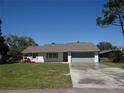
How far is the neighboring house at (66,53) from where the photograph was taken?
Answer: 48.6m

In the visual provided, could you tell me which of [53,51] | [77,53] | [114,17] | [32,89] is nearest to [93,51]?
[77,53]

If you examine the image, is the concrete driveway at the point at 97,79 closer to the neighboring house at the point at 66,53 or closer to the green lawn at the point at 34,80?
the green lawn at the point at 34,80

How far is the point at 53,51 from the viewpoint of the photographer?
50969mm

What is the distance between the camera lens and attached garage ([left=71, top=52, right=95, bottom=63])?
4839 cm

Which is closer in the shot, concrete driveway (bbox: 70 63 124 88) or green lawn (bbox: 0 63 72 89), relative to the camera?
green lawn (bbox: 0 63 72 89)

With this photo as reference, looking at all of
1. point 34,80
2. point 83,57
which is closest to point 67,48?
point 83,57

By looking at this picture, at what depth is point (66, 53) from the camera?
52.0m

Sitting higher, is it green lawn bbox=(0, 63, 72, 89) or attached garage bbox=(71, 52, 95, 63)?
attached garage bbox=(71, 52, 95, 63)

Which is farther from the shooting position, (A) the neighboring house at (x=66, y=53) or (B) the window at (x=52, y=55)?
(B) the window at (x=52, y=55)

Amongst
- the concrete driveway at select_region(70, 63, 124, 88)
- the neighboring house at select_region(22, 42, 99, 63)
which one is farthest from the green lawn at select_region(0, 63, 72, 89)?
the neighboring house at select_region(22, 42, 99, 63)

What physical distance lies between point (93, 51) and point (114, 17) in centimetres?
1155

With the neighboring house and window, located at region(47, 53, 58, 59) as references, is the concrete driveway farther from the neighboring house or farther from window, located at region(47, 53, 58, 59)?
window, located at region(47, 53, 58, 59)

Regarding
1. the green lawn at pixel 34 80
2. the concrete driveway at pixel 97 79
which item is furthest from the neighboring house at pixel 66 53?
the green lawn at pixel 34 80

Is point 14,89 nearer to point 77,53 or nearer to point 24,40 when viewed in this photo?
point 77,53
